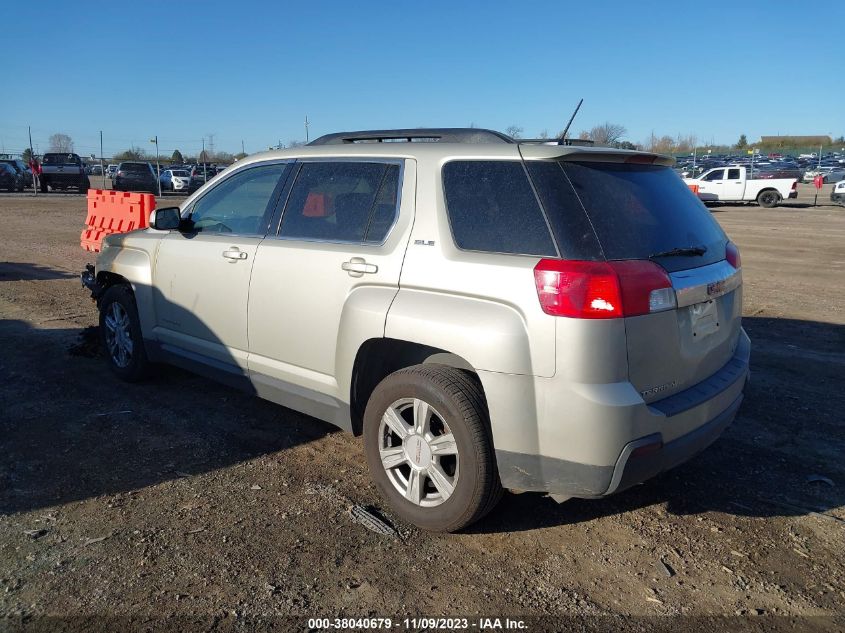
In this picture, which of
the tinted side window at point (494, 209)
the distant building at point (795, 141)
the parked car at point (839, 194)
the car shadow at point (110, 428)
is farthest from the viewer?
the distant building at point (795, 141)

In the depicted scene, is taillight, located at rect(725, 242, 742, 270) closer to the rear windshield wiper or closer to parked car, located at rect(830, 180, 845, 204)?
the rear windshield wiper

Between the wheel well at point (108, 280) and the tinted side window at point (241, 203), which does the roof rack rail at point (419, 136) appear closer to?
the tinted side window at point (241, 203)

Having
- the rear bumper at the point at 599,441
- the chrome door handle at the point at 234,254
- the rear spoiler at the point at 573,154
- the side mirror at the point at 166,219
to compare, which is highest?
the rear spoiler at the point at 573,154

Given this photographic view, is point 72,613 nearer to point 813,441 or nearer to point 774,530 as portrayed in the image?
point 774,530

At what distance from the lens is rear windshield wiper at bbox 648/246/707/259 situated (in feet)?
10.8

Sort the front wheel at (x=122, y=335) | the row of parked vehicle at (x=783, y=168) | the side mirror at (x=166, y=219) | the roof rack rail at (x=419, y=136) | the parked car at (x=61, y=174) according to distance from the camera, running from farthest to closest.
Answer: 1. the parked car at (x=61, y=174)
2. the row of parked vehicle at (x=783, y=168)
3. the front wheel at (x=122, y=335)
4. the side mirror at (x=166, y=219)
5. the roof rack rail at (x=419, y=136)

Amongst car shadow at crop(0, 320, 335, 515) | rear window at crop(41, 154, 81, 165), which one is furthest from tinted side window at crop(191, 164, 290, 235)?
rear window at crop(41, 154, 81, 165)

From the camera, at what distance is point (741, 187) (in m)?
31.7

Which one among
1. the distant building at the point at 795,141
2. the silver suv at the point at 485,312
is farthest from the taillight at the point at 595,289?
the distant building at the point at 795,141

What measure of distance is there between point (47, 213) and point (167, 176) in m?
17.4

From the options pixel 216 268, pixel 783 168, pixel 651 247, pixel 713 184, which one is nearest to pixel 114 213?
pixel 216 268

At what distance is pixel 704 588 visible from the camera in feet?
10.3

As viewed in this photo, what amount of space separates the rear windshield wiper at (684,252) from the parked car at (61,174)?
112 ft

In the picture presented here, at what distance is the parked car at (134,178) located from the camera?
3072 cm
